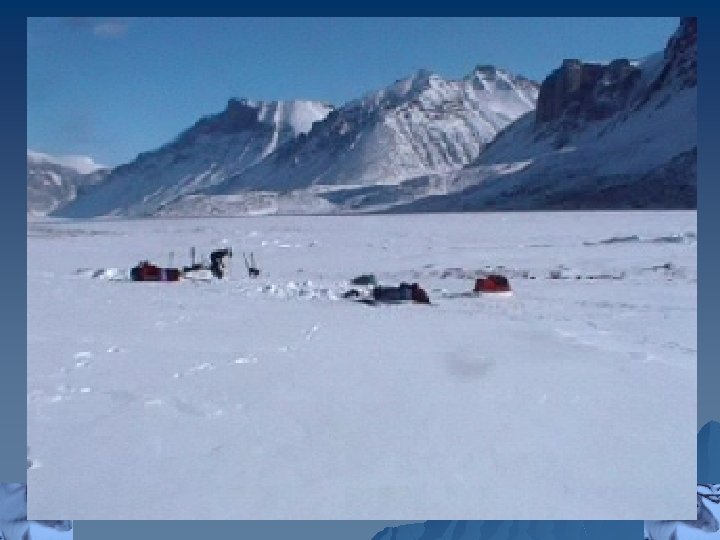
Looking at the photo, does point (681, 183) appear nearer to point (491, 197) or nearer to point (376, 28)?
point (491, 197)

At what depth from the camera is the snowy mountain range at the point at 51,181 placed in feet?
12.8

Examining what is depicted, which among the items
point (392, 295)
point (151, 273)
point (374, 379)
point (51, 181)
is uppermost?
point (51, 181)

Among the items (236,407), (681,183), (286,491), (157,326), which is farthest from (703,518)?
(157,326)

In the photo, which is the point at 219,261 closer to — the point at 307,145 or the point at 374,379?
the point at 307,145

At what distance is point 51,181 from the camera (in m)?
3.93

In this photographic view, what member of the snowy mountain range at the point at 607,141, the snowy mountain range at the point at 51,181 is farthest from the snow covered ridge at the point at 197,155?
the snowy mountain range at the point at 607,141

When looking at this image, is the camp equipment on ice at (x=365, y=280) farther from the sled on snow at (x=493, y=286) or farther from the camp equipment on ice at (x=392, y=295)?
the sled on snow at (x=493, y=286)

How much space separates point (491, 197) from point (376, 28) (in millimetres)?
1216

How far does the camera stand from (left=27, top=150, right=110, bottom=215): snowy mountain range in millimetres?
3887

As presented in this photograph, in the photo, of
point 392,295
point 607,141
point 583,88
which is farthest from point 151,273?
point 607,141

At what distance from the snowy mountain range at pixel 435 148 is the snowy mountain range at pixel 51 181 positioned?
0.12 m

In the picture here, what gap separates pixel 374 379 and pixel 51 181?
6.04ft

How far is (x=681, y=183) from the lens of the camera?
4.01 metres

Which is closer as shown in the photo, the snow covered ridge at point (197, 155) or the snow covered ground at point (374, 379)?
the snow covered ground at point (374, 379)
